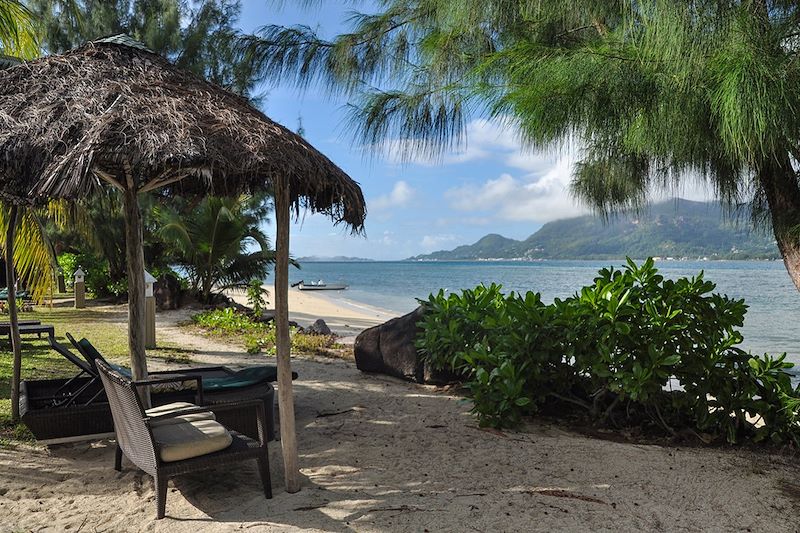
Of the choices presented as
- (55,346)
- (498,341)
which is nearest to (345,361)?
(498,341)

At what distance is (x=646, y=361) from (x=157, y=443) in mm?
3581

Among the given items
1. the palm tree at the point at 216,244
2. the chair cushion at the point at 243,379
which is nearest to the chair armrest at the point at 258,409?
the chair cushion at the point at 243,379

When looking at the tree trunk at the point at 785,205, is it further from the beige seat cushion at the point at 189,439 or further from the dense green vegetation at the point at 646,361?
the beige seat cushion at the point at 189,439

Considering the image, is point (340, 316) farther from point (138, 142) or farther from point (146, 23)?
point (138, 142)

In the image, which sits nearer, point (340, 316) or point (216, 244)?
point (216, 244)

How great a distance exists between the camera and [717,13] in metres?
2.79

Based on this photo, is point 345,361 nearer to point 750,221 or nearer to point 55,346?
point 55,346

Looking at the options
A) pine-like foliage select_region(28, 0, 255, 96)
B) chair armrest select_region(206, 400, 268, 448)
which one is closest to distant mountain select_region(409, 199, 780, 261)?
chair armrest select_region(206, 400, 268, 448)

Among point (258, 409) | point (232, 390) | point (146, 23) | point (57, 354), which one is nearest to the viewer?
point (258, 409)

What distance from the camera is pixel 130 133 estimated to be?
3.56 m

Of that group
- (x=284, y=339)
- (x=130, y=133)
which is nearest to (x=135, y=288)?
(x=130, y=133)

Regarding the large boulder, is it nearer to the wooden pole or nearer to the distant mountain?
the distant mountain

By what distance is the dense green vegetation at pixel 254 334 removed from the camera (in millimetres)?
9719

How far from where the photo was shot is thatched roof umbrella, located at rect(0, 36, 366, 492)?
3486 millimetres
